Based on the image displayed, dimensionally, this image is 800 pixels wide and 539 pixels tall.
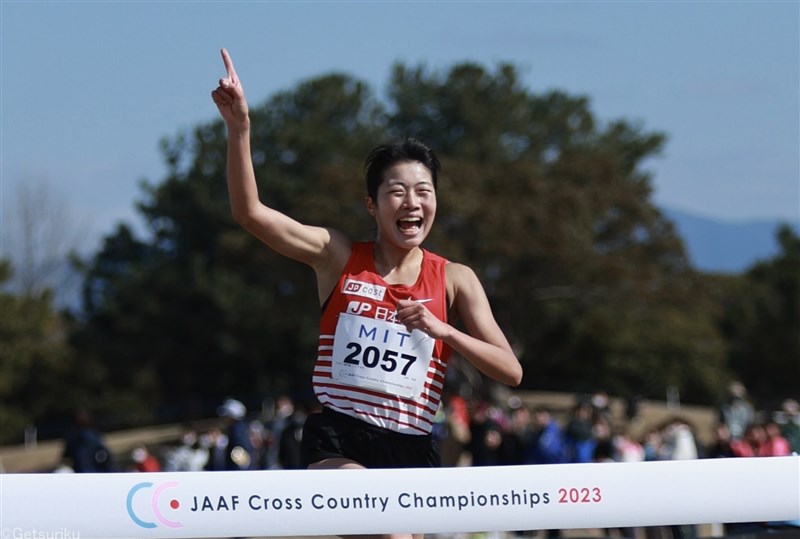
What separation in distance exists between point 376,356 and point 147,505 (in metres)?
1.13

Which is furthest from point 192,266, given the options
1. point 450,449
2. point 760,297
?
point 450,449

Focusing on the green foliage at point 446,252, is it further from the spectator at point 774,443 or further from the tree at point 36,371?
the spectator at point 774,443

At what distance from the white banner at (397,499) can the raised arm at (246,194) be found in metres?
0.98

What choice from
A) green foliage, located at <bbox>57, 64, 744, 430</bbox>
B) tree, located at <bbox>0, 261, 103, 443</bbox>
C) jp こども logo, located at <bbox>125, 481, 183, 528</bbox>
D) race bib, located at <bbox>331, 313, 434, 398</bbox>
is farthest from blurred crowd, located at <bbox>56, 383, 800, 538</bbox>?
tree, located at <bbox>0, 261, 103, 443</bbox>

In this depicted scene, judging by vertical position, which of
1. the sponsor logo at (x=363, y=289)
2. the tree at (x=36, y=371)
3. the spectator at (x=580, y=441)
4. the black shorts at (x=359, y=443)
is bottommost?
the black shorts at (x=359, y=443)

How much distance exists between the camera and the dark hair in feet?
18.2

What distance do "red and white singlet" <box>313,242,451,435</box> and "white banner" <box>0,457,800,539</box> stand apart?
0.47 meters

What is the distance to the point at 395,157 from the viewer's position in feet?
18.1

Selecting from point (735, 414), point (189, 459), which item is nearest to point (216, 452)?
point (189, 459)

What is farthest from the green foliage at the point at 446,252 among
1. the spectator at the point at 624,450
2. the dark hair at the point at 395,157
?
the dark hair at the point at 395,157

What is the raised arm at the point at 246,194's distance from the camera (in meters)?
5.14

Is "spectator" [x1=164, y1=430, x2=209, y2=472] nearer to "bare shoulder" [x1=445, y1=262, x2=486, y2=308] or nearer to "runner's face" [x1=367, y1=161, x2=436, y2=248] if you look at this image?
"bare shoulder" [x1=445, y1=262, x2=486, y2=308]

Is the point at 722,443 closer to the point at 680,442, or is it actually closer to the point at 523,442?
the point at 680,442

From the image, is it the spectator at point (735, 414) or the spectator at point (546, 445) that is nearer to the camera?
the spectator at point (546, 445)
